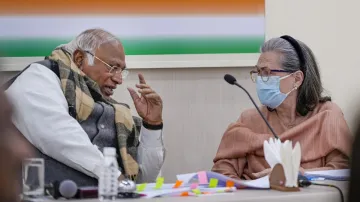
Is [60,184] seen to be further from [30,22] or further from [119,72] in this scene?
[30,22]

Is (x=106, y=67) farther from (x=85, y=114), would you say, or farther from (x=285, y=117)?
(x=285, y=117)

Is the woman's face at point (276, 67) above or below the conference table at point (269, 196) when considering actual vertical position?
above

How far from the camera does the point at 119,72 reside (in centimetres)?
314

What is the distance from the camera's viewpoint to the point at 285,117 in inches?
124

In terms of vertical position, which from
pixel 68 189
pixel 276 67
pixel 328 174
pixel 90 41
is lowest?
pixel 328 174

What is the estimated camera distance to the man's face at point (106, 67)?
3094mm

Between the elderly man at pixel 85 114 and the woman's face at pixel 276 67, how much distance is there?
494mm

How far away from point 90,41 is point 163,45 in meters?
0.46

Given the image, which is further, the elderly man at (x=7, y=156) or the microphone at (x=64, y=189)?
the microphone at (x=64, y=189)

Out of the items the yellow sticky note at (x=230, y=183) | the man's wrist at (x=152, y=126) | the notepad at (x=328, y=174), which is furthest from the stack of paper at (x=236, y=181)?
the man's wrist at (x=152, y=126)

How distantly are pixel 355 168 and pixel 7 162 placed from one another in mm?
411

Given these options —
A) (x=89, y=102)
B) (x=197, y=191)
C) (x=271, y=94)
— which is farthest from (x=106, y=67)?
(x=197, y=191)

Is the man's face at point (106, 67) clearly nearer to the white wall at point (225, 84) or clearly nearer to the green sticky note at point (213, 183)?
the white wall at point (225, 84)

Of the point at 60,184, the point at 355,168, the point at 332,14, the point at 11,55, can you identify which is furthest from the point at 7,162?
the point at 332,14
